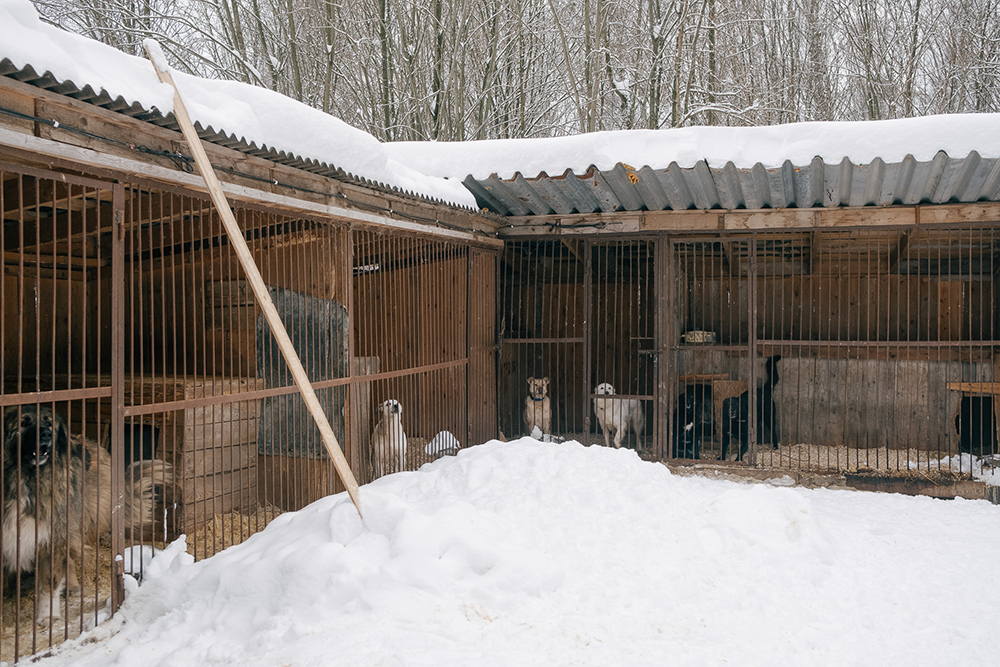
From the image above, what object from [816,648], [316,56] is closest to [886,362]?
[816,648]

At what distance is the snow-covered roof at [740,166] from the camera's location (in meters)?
5.16

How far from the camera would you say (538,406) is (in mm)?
8680

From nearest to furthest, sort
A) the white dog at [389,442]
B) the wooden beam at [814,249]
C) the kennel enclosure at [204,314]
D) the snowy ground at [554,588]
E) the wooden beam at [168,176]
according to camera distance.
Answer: the wooden beam at [168,176] → the snowy ground at [554,588] → the kennel enclosure at [204,314] → the white dog at [389,442] → the wooden beam at [814,249]

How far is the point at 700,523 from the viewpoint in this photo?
14.2ft

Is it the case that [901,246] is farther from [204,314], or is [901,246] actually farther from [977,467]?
[204,314]

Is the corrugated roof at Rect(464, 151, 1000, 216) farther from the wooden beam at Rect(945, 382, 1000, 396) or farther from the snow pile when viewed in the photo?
the snow pile

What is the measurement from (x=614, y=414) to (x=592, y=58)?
9.45 meters

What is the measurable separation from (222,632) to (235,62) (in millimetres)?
13715

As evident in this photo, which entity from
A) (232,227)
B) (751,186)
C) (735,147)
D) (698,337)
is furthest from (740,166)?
(232,227)

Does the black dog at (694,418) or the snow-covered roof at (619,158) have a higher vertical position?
the snow-covered roof at (619,158)

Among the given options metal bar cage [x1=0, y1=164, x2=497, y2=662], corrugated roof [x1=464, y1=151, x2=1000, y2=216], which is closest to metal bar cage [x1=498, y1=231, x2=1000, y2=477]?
corrugated roof [x1=464, y1=151, x2=1000, y2=216]

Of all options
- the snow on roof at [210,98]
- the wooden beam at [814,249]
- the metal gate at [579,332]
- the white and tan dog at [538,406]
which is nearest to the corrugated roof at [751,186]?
the wooden beam at [814,249]

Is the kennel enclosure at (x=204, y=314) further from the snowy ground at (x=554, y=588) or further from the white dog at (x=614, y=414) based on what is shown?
the white dog at (x=614, y=414)

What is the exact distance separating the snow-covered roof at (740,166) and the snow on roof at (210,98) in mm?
1119
